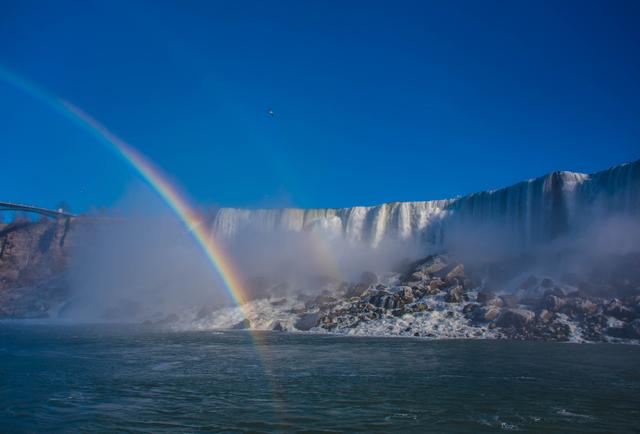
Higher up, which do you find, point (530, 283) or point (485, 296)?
point (530, 283)

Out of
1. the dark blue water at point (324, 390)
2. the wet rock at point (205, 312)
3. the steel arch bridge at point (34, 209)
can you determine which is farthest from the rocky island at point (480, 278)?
the steel arch bridge at point (34, 209)

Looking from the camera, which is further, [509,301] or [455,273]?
[455,273]

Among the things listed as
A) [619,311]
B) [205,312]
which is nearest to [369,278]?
[205,312]

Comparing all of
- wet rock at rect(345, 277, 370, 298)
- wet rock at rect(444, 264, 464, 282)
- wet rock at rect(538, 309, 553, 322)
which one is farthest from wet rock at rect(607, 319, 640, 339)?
wet rock at rect(345, 277, 370, 298)

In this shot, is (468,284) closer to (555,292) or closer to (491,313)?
(491,313)

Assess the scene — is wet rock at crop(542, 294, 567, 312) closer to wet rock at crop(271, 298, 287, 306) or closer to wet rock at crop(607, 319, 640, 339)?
wet rock at crop(607, 319, 640, 339)

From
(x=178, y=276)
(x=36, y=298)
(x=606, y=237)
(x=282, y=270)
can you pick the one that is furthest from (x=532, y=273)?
(x=36, y=298)

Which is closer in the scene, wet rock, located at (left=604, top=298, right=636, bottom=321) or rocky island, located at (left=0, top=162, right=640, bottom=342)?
wet rock, located at (left=604, top=298, right=636, bottom=321)
